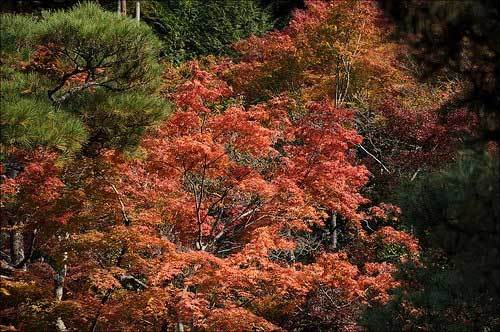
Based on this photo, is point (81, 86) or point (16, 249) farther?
point (16, 249)

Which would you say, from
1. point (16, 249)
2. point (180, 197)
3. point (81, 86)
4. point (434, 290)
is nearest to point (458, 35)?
point (434, 290)

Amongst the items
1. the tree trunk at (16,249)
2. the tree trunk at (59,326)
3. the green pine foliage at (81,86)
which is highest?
the green pine foliage at (81,86)

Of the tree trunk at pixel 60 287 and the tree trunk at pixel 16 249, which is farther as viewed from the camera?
the tree trunk at pixel 16 249

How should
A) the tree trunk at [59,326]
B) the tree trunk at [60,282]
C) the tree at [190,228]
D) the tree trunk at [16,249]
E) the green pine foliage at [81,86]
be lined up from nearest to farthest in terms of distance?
the green pine foliage at [81,86]
the tree at [190,228]
the tree trunk at [59,326]
the tree trunk at [60,282]
the tree trunk at [16,249]

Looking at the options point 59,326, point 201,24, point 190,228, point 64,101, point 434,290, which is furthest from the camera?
point 201,24

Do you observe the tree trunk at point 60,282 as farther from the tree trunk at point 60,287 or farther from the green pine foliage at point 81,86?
the green pine foliage at point 81,86

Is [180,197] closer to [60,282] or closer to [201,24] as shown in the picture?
[60,282]

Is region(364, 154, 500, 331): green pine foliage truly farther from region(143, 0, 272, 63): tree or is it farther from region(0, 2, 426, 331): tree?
region(143, 0, 272, 63): tree

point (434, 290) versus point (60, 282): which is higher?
point (434, 290)

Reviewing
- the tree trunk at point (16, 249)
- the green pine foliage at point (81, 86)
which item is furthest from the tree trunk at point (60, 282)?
the green pine foliage at point (81, 86)

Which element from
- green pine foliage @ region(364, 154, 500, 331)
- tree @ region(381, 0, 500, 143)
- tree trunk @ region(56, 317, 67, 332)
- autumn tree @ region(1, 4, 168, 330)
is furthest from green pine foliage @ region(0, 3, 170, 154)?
tree @ region(381, 0, 500, 143)

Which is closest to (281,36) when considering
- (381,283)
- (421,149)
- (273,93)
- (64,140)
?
(273,93)

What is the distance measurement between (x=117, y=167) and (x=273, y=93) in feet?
21.7

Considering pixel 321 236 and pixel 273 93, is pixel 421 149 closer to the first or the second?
pixel 321 236
